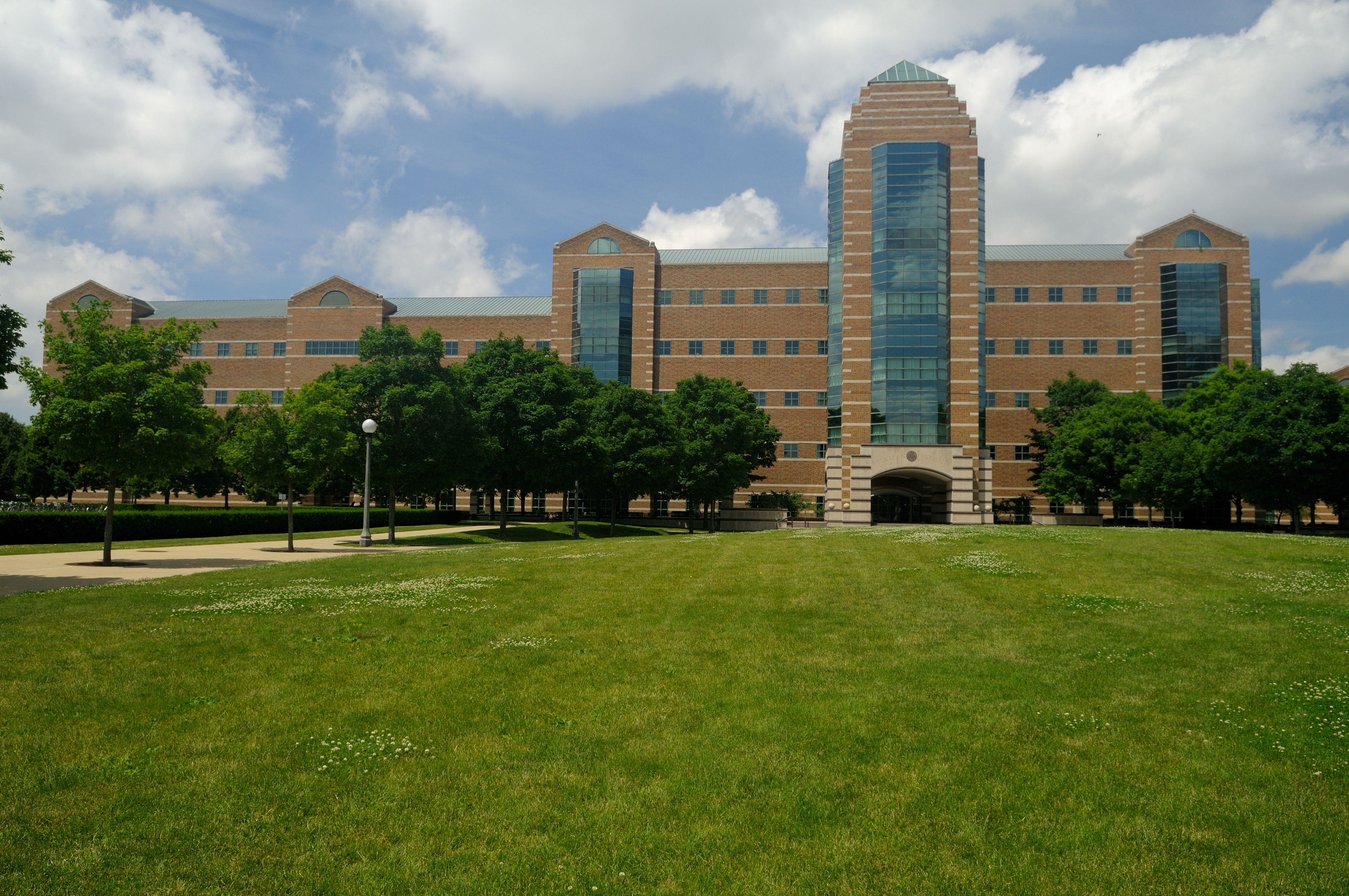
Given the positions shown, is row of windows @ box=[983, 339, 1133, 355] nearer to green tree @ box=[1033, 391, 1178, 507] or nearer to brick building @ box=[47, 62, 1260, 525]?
brick building @ box=[47, 62, 1260, 525]

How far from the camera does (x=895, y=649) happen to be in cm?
1226

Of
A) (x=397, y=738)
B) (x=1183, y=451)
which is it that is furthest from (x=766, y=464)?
(x=397, y=738)

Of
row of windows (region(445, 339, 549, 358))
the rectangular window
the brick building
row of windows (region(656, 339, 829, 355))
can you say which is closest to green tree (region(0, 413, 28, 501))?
the brick building

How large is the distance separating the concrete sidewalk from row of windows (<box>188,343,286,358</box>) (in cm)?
5469

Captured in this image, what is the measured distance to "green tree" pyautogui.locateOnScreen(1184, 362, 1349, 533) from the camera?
46.3 meters

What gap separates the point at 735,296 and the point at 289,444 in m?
52.9

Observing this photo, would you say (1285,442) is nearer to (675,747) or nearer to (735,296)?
(735,296)

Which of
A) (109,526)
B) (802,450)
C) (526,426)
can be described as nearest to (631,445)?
(526,426)

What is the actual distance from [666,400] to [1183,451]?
3832 cm

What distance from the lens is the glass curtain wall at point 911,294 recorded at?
6462 cm

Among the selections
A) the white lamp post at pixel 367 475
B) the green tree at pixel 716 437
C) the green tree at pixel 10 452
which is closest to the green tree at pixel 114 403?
the white lamp post at pixel 367 475

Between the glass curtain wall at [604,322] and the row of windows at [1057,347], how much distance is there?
3525cm

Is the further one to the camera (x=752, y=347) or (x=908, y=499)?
(x=752, y=347)

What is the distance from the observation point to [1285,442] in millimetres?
47281
